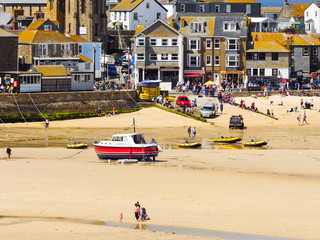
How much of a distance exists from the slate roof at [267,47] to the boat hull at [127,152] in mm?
49832

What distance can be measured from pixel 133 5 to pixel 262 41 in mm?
36287

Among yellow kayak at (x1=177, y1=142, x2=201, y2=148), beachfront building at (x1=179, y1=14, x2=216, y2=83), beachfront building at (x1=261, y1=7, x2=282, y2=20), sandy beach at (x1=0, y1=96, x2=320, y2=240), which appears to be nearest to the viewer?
sandy beach at (x1=0, y1=96, x2=320, y2=240)

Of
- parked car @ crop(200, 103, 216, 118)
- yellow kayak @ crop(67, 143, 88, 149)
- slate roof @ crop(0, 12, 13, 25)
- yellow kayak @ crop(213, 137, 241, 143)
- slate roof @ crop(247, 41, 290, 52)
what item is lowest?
yellow kayak @ crop(67, 143, 88, 149)

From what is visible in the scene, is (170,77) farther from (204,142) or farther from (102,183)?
(102,183)

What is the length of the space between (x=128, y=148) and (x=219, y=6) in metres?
82.5

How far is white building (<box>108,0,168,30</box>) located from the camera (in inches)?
4958

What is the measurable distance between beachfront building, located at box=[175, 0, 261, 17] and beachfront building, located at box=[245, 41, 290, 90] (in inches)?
1140

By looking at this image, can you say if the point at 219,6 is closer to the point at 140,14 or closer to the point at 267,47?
the point at 140,14

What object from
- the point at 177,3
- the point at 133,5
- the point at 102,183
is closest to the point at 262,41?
the point at 177,3

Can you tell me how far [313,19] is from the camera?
135 meters

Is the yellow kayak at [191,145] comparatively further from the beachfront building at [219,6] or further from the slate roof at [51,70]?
the beachfront building at [219,6]

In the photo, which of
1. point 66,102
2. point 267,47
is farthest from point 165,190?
point 267,47

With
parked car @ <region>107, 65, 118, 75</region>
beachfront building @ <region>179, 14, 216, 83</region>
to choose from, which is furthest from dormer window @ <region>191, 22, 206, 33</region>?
parked car @ <region>107, 65, 118, 75</region>

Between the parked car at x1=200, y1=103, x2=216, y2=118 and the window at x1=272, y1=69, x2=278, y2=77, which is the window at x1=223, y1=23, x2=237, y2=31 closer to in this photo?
the window at x1=272, y1=69, x2=278, y2=77
